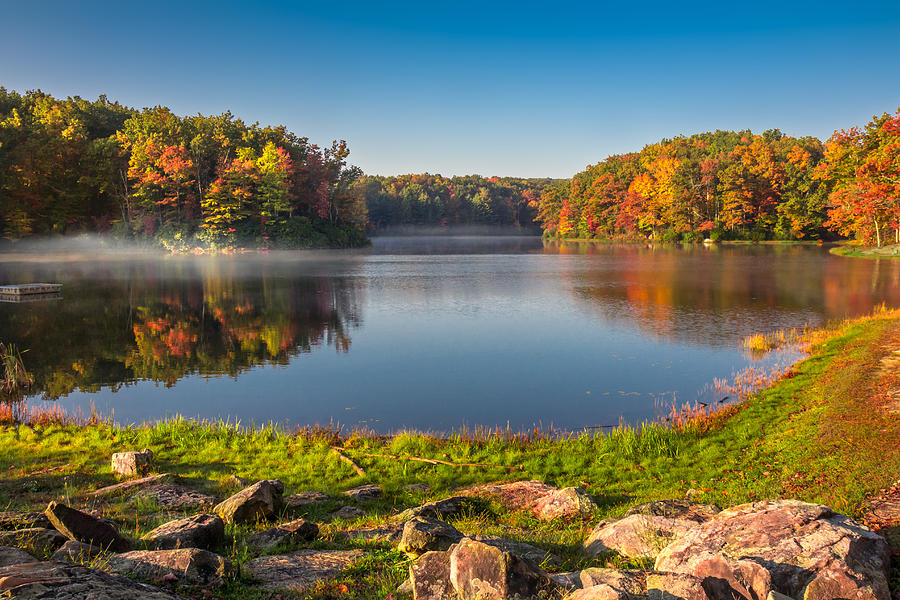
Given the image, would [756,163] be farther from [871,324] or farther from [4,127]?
[4,127]

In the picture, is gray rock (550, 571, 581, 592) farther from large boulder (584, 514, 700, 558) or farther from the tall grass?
the tall grass

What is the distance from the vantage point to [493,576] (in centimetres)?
398

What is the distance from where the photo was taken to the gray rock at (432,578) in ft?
13.4

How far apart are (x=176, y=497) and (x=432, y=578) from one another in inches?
195

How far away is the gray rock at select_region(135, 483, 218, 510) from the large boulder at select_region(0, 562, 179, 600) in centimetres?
385

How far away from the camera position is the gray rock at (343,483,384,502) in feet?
27.0

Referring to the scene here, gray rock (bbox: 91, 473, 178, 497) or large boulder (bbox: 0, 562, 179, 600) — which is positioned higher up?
large boulder (bbox: 0, 562, 179, 600)

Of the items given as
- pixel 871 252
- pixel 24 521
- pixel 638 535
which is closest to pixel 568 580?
pixel 638 535

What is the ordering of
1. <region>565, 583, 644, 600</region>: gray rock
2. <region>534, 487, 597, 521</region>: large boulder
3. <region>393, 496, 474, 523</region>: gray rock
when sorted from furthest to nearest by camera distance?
<region>534, 487, 597, 521</region>: large boulder < <region>393, 496, 474, 523</region>: gray rock < <region>565, 583, 644, 600</region>: gray rock

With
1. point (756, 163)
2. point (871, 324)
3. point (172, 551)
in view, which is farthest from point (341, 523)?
point (756, 163)

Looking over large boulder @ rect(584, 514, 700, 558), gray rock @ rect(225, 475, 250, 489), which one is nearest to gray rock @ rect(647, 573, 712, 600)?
large boulder @ rect(584, 514, 700, 558)

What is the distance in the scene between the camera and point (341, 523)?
672 centimetres

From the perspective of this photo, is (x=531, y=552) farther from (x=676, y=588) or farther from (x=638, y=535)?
(x=676, y=588)

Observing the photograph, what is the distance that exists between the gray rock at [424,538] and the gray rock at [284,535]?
1.27m
